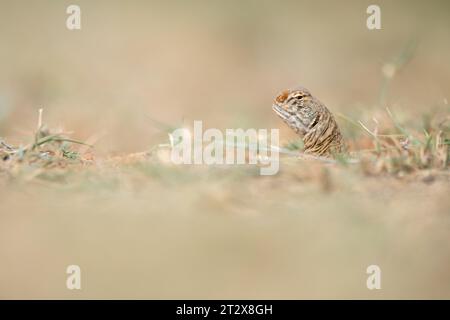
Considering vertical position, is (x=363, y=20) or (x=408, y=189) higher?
(x=363, y=20)

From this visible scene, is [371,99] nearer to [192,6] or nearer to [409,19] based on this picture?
[409,19]

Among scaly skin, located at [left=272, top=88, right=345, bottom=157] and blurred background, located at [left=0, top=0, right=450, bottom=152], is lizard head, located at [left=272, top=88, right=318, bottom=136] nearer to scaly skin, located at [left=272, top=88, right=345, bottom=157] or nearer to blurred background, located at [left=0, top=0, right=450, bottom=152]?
scaly skin, located at [left=272, top=88, right=345, bottom=157]

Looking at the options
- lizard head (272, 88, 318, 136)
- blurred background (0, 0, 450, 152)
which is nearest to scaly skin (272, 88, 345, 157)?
lizard head (272, 88, 318, 136)

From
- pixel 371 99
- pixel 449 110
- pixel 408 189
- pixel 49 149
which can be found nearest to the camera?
pixel 408 189

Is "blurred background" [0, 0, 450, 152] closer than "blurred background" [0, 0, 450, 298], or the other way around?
"blurred background" [0, 0, 450, 298]

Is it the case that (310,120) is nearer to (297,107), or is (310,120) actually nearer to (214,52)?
(297,107)

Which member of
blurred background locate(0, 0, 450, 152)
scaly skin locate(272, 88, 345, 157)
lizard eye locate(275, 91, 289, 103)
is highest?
blurred background locate(0, 0, 450, 152)

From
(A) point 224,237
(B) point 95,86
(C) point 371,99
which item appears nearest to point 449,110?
(A) point 224,237
